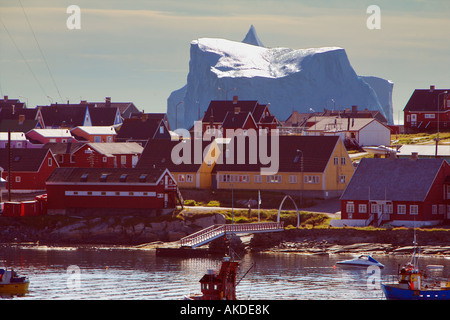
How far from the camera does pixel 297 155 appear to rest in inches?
3866

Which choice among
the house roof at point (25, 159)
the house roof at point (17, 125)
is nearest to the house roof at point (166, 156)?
the house roof at point (25, 159)

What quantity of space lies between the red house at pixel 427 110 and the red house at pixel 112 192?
168 ft

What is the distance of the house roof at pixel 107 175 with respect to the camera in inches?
3482

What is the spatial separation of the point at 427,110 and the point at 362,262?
209 ft

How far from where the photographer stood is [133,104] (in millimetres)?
178750

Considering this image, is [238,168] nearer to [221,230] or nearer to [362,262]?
[221,230]

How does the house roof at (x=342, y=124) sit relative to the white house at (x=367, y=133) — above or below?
above

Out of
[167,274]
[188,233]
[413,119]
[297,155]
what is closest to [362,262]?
[167,274]

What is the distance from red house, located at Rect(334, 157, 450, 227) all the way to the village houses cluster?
0.26ft

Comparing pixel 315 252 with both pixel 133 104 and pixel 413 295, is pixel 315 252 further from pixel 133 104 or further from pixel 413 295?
pixel 133 104

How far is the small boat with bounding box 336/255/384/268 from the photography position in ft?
233

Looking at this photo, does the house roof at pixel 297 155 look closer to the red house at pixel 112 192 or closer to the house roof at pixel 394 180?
the house roof at pixel 394 180

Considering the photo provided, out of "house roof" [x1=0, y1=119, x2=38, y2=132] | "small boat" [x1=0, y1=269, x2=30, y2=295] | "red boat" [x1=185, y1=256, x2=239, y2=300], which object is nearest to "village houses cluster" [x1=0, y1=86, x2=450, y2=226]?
"house roof" [x1=0, y1=119, x2=38, y2=132]

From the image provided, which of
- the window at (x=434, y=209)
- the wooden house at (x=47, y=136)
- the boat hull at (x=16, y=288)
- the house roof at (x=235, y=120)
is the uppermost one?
the house roof at (x=235, y=120)
